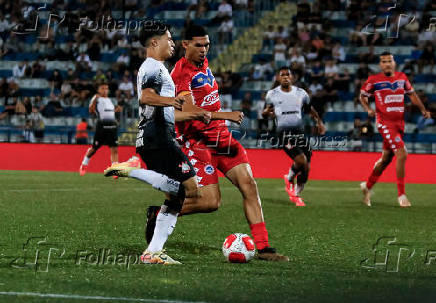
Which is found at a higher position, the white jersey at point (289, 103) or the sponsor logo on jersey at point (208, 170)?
the white jersey at point (289, 103)

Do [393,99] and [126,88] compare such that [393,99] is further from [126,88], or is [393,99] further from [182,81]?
[126,88]

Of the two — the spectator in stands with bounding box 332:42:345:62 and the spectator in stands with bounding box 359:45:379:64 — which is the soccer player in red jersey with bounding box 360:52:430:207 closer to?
the spectator in stands with bounding box 359:45:379:64

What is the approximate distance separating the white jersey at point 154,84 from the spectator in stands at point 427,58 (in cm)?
1911

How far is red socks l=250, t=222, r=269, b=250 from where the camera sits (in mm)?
7684

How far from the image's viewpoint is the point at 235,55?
28219 millimetres

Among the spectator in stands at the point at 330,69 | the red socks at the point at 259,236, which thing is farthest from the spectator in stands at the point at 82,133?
the red socks at the point at 259,236

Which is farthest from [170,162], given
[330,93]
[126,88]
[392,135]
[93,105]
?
[126,88]

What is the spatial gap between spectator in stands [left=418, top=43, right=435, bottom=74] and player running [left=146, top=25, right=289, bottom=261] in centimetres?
1797

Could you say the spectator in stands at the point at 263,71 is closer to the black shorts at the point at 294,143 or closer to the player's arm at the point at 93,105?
the player's arm at the point at 93,105

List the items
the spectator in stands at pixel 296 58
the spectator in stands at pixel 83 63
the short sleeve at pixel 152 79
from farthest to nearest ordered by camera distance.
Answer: the spectator in stands at pixel 83 63 < the spectator in stands at pixel 296 58 < the short sleeve at pixel 152 79

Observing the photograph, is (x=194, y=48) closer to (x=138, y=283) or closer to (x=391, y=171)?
(x=138, y=283)

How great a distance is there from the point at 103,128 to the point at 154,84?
14.2 meters

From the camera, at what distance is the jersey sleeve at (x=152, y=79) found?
670 cm

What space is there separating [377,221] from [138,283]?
6284mm
